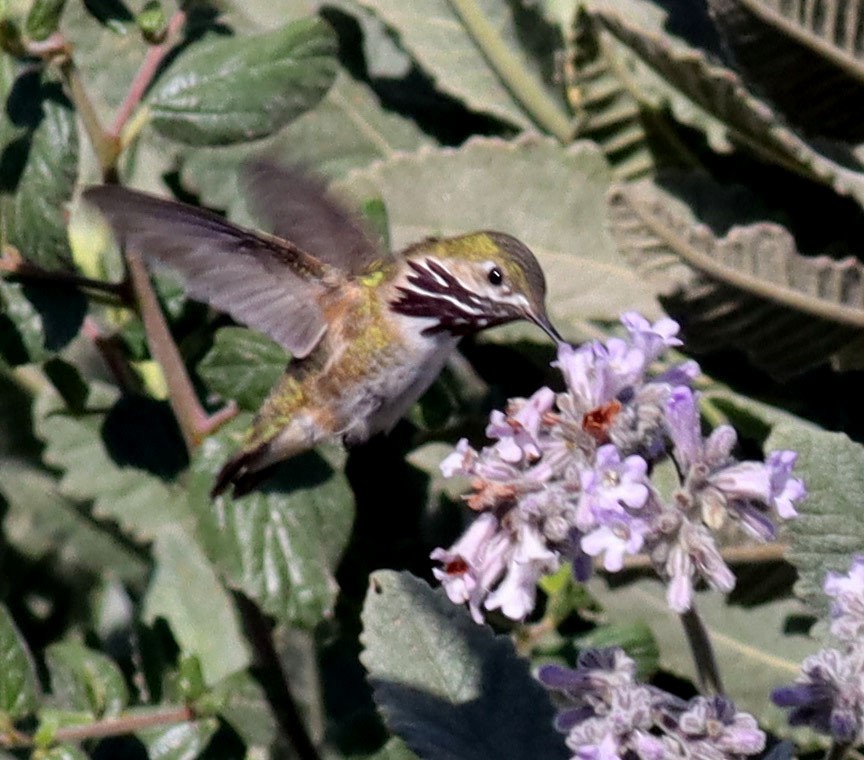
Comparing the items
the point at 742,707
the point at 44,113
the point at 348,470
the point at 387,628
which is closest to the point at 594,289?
the point at 348,470

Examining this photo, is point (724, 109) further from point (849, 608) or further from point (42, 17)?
point (849, 608)

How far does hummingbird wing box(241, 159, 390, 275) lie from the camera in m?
2.49

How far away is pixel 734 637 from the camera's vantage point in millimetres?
2754

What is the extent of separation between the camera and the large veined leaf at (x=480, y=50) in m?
3.12

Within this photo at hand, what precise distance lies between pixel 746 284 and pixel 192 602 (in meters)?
1.38

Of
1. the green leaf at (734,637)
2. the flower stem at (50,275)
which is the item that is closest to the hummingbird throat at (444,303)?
the flower stem at (50,275)

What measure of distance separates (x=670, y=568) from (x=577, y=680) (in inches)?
5.7

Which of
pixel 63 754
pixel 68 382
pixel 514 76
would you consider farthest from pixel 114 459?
pixel 514 76

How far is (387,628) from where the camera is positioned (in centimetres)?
185

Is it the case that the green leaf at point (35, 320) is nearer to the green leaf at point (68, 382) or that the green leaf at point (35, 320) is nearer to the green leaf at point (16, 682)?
the green leaf at point (68, 382)

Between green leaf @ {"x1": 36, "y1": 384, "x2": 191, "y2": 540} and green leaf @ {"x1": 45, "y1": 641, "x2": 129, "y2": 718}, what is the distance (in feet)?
1.03

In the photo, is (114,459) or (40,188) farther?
(114,459)

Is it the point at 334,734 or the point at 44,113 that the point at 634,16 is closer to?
the point at 44,113

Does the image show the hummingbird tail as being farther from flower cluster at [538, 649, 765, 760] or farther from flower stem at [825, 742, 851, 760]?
flower stem at [825, 742, 851, 760]
